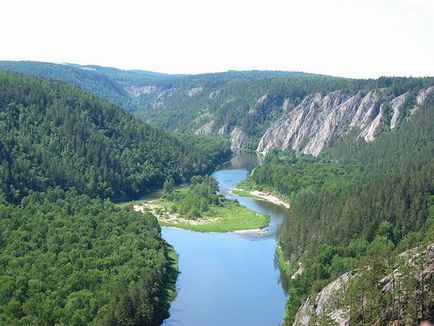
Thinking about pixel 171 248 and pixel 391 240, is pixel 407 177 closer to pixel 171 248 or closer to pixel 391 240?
pixel 391 240

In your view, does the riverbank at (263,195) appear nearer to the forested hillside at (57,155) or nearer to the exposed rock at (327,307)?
the forested hillside at (57,155)

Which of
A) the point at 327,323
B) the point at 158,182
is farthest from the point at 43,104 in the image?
the point at 327,323

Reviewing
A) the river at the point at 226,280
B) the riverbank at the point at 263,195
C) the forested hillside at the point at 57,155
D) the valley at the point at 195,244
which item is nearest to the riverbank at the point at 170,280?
the valley at the point at 195,244

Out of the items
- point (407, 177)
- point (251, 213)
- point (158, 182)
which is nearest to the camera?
point (407, 177)

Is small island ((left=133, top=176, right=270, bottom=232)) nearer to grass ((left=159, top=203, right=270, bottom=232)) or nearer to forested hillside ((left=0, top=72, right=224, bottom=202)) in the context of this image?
grass ((left=159, top=203, right=270, bottom=232))

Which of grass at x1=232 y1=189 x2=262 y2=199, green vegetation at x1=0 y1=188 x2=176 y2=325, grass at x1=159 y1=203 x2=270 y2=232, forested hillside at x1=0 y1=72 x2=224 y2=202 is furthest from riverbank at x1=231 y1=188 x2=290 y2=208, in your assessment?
green vegetation at x1=0 y1=188 x2=176 y2=325

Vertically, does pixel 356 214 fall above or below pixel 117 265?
→ above

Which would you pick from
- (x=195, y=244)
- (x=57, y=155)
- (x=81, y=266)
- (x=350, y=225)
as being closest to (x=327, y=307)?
(x=350, y=225)

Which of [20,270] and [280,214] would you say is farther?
[280,214]
